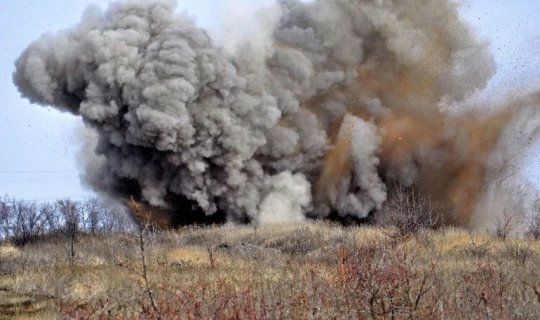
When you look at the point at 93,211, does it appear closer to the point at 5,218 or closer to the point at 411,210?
the point at 5,218

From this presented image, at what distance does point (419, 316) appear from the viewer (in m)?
8.13

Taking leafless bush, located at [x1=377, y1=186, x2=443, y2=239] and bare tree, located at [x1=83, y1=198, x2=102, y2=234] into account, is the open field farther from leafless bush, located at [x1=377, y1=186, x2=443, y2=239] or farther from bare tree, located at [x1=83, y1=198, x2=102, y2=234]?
bare tree, located at [x1=83, y1=198, x2=102, y2=234]

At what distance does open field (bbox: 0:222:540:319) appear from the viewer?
26.3 ft

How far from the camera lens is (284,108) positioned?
37594 millimetres

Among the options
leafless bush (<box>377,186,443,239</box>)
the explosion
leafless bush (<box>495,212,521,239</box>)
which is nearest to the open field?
leafless bush (<box>495,212,521,239</box>)

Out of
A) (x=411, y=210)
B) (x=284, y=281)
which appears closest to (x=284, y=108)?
(x=411, y=210)

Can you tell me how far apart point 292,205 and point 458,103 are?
516 inches

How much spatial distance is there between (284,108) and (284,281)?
2619 cm

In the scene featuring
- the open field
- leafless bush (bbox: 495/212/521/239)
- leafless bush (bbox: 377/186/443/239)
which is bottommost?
the open field

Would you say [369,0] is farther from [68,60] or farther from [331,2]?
[68,60]

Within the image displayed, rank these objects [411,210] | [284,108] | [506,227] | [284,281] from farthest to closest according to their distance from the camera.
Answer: [284,108] → [411,210] → [506,227] → [284,281]

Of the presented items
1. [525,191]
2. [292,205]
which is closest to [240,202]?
[292,205]

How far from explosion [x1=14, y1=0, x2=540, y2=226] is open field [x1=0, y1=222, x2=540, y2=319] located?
325 inches

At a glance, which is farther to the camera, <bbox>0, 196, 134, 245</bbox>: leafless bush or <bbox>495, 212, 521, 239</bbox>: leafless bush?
<bbox>0, 196, 134, 245</bbox>: leafless bush
